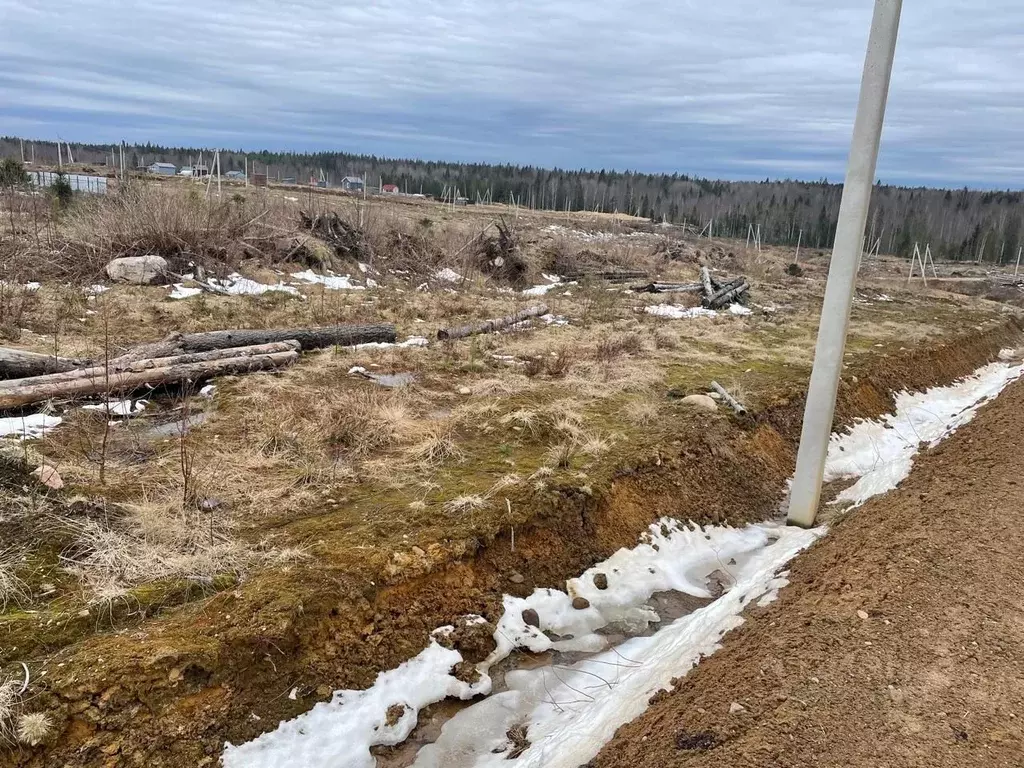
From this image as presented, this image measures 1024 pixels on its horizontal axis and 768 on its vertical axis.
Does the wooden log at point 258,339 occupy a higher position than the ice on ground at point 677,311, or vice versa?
the ice on ground at point 677,311

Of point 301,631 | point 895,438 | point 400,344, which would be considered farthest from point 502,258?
point 301,631

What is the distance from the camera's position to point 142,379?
7.10 metres

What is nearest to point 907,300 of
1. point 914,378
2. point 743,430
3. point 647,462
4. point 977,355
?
point 977,355

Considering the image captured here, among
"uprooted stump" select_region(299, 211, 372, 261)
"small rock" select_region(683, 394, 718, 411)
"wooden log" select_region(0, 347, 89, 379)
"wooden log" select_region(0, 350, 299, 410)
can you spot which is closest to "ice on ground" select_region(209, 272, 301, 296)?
"uprooted stump" select_region(299, 211, 372, 261)

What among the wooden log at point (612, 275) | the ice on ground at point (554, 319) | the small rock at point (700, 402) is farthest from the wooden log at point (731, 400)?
the wooden log at point (612, 275)

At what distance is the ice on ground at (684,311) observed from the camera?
53.3ft

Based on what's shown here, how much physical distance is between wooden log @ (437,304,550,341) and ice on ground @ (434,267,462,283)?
422 centimetres

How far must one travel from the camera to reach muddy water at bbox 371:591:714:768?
3378mm

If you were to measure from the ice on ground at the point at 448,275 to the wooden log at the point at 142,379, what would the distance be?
31.6 feet

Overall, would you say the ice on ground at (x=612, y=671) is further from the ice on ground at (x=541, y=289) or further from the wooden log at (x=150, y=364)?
the ice on ground at (x=541, y=289)

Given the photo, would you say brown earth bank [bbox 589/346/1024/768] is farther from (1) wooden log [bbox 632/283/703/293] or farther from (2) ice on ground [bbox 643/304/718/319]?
(1) wooden log [bbox 632/283/703/293]

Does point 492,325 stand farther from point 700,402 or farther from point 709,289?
point 709,289

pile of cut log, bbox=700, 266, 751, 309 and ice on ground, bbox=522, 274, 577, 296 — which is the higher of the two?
pile of cut log, bbox=700, 266, 751, 309

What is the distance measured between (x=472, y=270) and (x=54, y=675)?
17.5 metres
